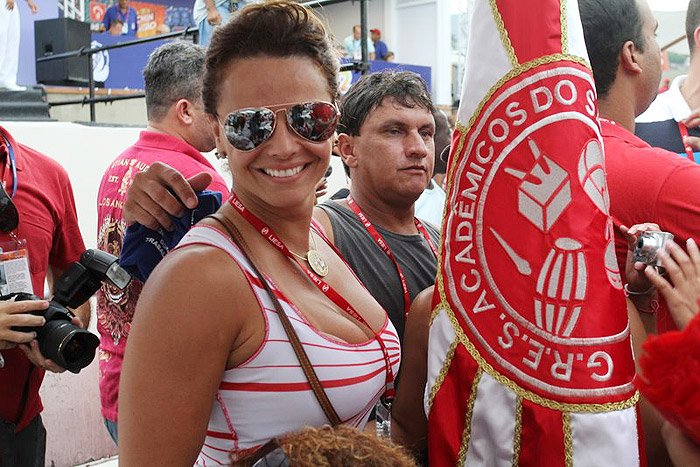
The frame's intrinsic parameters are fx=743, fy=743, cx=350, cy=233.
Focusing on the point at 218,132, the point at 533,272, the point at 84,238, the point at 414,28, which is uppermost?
the point at 414,28

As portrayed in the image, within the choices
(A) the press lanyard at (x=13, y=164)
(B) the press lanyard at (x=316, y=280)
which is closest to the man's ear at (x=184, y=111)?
(A) the press lanyard at (x=13, y=164)

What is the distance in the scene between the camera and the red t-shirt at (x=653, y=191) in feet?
5.32

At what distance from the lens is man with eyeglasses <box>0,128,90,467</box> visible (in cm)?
217

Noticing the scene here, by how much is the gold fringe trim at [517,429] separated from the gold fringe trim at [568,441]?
3.3 inches

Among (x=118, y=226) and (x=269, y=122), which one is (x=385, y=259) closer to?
(x=269, y=122)

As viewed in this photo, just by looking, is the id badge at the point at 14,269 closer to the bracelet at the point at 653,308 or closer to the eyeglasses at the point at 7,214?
the eyeglasses at the point at 7,214

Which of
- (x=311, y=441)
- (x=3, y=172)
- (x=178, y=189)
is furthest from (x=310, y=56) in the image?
(x=3, y=172)

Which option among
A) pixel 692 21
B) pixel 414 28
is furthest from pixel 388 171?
pixel 414 28

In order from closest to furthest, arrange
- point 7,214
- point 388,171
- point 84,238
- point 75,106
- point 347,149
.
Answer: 1. point 7,214
2. point 388,171
3. point 347,149
4. point 84,238
5. point 75,106

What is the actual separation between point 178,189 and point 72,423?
3.40m

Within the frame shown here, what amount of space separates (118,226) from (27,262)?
52 cm

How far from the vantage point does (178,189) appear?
1.63 metres

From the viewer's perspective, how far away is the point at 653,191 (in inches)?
65.2

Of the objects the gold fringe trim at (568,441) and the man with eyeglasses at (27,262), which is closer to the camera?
the gold fringe trim at (568,441)
